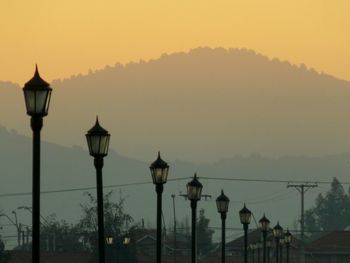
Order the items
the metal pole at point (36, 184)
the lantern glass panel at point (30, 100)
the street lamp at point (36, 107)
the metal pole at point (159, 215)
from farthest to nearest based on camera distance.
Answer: the metal pole at point (159, 215), the lantern glass panel at point (30, 100), the street lamp at point (36, 107), the metal pole at point (36, 184)

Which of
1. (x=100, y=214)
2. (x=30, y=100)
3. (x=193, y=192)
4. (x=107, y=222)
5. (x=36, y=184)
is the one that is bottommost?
(x=100, y=214)

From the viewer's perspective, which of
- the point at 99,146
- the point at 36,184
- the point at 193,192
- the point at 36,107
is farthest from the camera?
the point at 193,192

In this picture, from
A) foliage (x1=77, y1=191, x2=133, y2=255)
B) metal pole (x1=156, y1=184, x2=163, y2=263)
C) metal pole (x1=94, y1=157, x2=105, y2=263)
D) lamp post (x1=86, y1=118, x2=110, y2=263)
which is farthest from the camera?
foliage (x1=77, y1=191, x2=133, y2=255)

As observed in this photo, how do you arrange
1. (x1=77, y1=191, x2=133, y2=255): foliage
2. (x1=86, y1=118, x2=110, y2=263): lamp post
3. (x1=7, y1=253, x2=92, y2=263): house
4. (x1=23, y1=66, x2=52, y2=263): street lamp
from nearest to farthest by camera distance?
1. (x1=23, y1=66, x2=52, y2=263): street lamp
2. (x1=86, y1=118, x2=110, y2=263): lamp post
3. (x1=7, y1=253, x2=92, y2=263): house
4. (x1=77, y1=191, x2=133, y2=255): foliage

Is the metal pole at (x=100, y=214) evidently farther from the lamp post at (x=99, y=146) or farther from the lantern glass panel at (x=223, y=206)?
the lantern glass panel at (x=223, y=206)

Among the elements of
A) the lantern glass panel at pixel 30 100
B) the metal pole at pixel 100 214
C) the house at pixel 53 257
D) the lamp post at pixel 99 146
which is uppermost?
the lantern glass panel at pixel 30 100

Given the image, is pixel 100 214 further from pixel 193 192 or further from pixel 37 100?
pixel 193 192

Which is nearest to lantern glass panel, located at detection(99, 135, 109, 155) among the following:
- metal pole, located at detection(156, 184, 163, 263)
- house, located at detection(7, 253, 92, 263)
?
metal pole, located at detection(156, 184, 163, 263)

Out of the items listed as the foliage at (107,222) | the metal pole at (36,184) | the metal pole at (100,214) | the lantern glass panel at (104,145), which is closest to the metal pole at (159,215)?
the metal pole at (100,214)

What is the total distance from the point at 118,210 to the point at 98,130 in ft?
416

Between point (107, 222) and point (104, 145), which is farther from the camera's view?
point (107, 222)

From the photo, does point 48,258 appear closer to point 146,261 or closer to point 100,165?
point 146,261

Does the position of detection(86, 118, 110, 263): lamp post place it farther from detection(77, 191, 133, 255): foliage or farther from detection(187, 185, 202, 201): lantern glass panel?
detection(77, 191, 133, 255): foliage

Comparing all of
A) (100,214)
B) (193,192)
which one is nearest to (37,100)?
(100,214)
